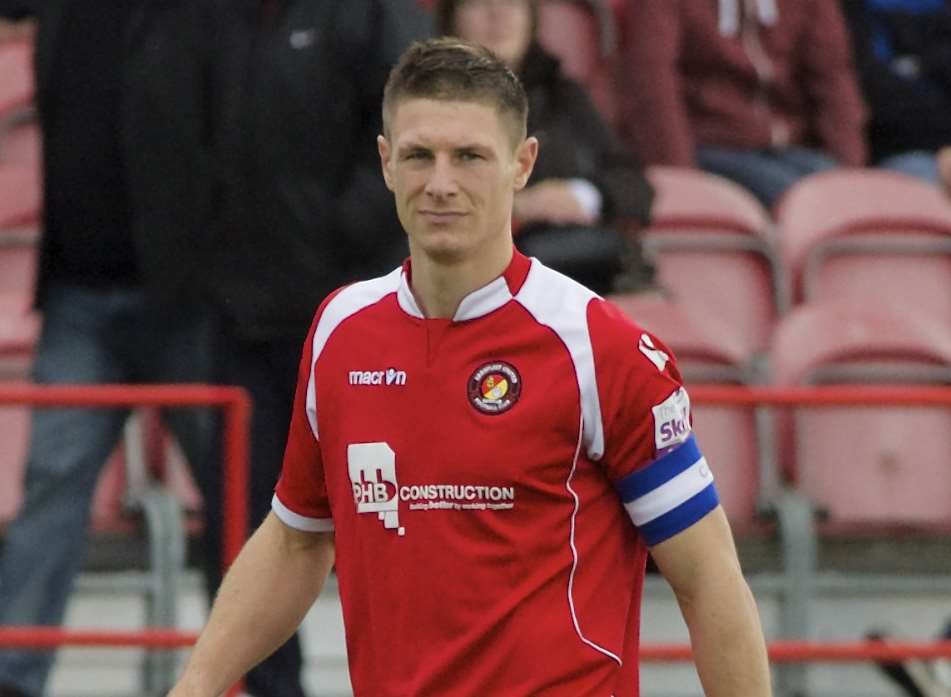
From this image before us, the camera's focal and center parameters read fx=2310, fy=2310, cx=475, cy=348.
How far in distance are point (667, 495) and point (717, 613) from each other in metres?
0.19

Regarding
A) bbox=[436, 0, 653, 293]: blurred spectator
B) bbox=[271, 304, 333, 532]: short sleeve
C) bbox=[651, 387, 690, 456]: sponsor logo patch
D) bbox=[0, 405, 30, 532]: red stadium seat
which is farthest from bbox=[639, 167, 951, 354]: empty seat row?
bbox=[651, 387, 690, 456]: sponsor logo patch

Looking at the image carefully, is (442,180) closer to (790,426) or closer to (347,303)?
(347,303)

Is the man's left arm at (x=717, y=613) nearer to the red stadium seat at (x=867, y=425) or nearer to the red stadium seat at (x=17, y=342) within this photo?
the red stadium seat at (x=867, y=425)

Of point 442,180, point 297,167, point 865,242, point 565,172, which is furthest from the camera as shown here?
point 865,242

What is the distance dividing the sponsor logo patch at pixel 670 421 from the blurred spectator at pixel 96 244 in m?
2.89

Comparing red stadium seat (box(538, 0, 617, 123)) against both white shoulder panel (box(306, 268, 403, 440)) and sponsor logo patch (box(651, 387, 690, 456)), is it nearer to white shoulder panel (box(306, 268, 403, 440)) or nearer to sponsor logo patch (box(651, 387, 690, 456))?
white shoulder panel (box(306, 268, 403, 440))

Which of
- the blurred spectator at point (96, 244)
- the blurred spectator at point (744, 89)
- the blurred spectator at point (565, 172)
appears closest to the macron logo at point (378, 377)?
the blurred spectator at point (96, 244)

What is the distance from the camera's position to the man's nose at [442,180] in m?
3.42

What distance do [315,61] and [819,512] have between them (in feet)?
7.36

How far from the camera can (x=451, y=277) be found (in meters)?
3.56

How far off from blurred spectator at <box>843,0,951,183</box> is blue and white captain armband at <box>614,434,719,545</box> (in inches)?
232

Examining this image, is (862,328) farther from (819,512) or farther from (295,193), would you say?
(295,193)

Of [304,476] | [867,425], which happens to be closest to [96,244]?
[867,425]

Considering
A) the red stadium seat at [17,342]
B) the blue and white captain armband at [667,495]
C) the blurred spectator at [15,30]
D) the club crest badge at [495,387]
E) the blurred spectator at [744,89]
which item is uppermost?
the blurred spectator at [15,30]
